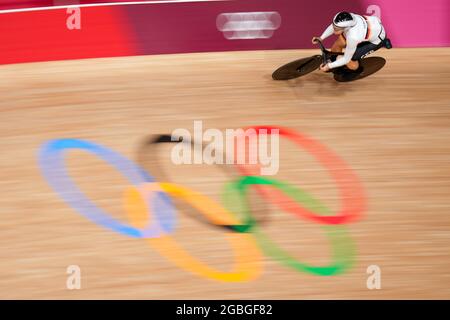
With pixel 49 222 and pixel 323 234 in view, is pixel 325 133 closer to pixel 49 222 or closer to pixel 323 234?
pixel 323 234

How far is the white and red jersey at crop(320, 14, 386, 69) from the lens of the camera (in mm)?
4902

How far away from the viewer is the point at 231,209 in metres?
4.04

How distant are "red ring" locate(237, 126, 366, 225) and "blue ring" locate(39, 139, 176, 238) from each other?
0.72m

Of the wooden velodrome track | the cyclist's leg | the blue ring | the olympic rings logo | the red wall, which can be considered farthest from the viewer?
the red wall

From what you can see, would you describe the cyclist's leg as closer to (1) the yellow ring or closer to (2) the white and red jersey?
(2) the white and red jersey

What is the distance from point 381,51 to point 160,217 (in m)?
3.12

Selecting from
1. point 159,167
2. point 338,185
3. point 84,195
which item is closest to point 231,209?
point 159,167

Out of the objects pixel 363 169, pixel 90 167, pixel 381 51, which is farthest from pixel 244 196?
pixel 381 51

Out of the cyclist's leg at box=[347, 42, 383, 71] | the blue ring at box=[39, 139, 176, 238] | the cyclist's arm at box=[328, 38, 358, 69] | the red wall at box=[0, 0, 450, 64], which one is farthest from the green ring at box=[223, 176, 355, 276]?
the red wall at box=[0, 0, 450, 64]

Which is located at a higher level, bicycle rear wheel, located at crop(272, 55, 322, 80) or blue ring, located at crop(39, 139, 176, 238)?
bicycle rear wheel, located at crop(272, 55, 322, 80)

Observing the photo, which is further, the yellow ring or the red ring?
the red ring

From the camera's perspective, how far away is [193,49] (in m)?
5.83

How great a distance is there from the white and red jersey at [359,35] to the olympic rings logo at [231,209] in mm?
924

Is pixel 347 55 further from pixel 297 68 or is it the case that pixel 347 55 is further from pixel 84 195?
pixel 84 195
